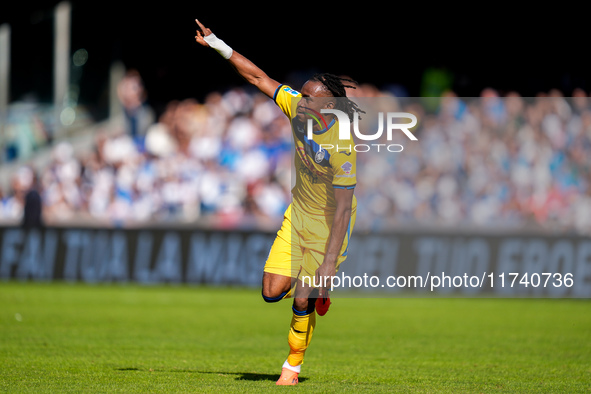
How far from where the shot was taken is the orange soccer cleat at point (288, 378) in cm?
721

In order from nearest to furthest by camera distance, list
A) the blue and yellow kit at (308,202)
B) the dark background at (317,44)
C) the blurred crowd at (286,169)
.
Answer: the blue and yellow kit at (308,202) → the blurred crowd at (286,169) → the dark background at (317,44)

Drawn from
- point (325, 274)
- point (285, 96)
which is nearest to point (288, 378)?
point (325, 274)

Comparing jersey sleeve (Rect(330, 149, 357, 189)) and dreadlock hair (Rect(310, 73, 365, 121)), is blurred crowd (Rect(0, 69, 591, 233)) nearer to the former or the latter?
dreadlock hair (Rect(310, 73, 365, 121))

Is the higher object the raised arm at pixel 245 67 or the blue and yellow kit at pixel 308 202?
the raised arm at pixel 245 67

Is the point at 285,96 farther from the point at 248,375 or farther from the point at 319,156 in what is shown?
the point at 248,375

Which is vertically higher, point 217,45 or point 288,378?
point 217,45

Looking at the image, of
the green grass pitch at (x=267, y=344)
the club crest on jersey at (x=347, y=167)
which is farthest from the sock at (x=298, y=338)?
the club crest on jersey at (x=347, y=167)

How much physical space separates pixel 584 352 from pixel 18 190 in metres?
12.8

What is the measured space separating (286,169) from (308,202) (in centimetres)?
1032

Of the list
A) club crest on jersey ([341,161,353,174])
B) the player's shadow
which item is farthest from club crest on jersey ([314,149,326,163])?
the player's shadow

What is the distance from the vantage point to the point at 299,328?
7.28m

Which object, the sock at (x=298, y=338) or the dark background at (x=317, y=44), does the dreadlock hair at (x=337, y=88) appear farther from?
the dark background at (x=317, y=44)

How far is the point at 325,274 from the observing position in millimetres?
6973

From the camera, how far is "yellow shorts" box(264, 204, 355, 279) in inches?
288
